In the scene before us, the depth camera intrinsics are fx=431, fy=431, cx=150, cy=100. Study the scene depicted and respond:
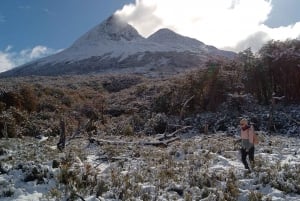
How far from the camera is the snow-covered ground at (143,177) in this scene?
10977 mm

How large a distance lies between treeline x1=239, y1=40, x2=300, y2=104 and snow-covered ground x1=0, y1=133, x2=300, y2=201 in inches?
950

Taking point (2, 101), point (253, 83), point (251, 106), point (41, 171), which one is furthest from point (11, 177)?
point (253, 83)

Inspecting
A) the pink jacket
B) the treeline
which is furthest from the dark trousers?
the treeline

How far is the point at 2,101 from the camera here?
3588 centimetres

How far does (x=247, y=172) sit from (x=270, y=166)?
1.05 meters

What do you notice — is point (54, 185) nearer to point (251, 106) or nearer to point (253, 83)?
point (251, 106)

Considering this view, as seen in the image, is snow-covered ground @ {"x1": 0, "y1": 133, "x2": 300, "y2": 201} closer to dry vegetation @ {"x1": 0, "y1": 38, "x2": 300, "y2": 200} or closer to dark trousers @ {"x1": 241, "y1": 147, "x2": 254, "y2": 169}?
dry vegetation @ {"x1": 0, "y1": 38, "x2": 300, "y2": 200}

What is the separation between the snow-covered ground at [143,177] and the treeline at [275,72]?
79.2ft

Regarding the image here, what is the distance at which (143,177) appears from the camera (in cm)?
1263

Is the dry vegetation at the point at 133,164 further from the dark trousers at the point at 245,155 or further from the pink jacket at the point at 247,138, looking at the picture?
the pink jacket at the point at 247,138

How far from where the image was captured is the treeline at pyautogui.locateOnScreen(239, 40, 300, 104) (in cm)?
3866

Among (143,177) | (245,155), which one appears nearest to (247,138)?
(245,155)

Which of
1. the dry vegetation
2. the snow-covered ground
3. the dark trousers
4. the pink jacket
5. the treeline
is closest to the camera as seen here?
the snow-covered ground

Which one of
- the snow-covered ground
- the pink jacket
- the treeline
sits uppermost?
the treeline
